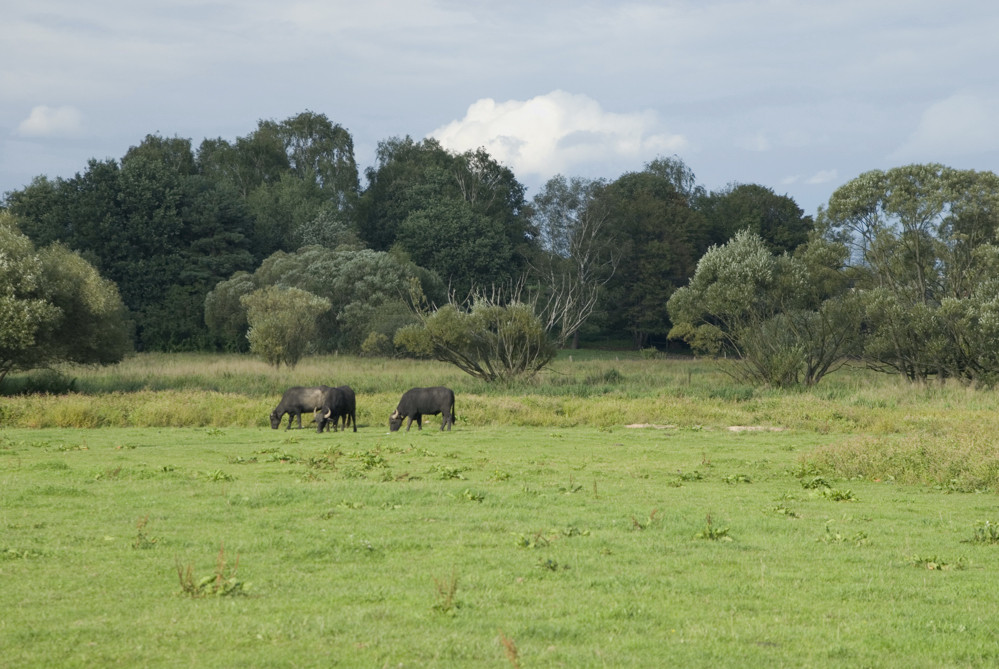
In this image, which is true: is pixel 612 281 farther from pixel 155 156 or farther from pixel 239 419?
pixel 239 419

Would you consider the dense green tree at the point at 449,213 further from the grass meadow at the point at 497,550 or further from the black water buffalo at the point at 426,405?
the grass meadow at the point at 497,550

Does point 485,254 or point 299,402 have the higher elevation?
point 485,254

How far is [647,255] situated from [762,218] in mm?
12575

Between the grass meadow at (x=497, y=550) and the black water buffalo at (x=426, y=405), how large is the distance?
246 centimetres

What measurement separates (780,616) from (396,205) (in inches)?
3632

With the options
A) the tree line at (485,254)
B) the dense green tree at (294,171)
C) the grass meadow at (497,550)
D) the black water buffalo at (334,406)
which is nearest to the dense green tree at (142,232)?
the tree line at (485,254)

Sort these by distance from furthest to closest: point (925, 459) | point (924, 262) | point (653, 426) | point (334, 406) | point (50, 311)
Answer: point (924, 262)
point (50, 311)
point (653, 426)
point (334, 406)
point (925, 459)

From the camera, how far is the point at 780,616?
8.95m

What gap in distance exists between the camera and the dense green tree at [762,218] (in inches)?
3713

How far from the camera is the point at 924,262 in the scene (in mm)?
46125

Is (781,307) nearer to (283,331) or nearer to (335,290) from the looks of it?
(283,331)

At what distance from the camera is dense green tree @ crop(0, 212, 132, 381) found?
3747 centimetres

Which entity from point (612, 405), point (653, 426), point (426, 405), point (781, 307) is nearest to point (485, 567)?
point (426, 405)

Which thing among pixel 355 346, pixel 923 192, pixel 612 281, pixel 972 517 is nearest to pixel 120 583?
pixel 972 517
